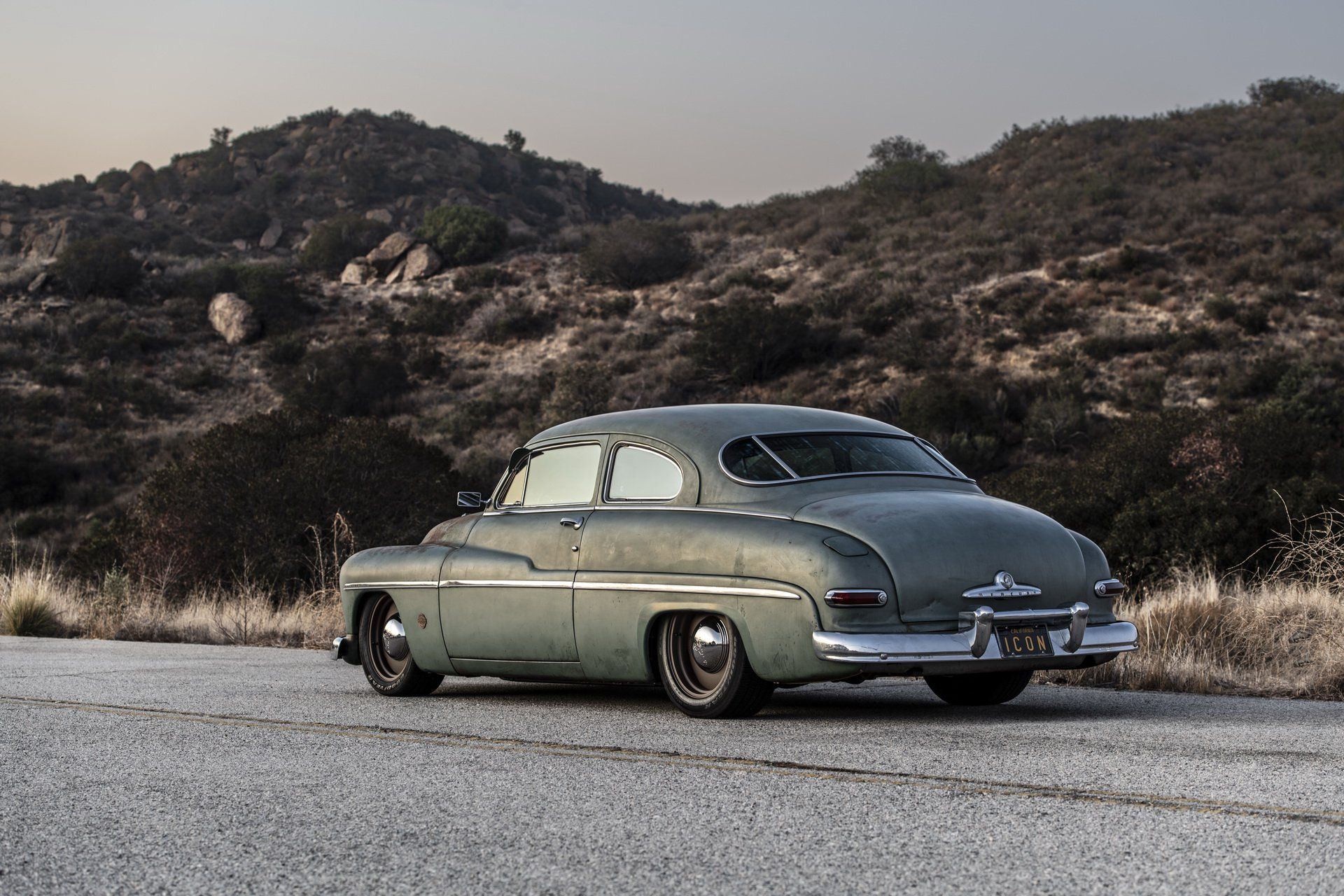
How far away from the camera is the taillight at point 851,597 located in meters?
6.59

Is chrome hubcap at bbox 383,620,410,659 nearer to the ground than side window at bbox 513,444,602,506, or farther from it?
nearer to the ground

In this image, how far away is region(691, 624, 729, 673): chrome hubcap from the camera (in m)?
7.19

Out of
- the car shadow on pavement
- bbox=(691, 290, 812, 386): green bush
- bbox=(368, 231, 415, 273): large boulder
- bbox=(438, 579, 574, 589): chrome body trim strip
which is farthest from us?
Result: bbox=(368, 231, 415, 273): large boulder

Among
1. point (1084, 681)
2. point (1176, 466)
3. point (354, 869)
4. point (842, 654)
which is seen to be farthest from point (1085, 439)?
point (354, 869)

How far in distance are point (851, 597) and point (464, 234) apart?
187ft

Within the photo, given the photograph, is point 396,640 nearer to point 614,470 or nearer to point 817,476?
point 614,470

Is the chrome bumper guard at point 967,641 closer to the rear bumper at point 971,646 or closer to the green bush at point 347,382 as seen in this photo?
the rear bumper at point 971,646

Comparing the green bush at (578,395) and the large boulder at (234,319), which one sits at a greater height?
the large boulder at (234,319)

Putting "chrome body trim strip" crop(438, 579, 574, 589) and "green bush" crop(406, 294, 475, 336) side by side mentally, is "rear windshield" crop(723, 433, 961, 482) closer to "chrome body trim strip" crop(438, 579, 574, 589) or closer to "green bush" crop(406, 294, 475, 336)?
"chrome body trim strip" crop(438, 579, 574, 589)

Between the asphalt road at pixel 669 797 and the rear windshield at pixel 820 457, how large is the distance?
4.19 feet

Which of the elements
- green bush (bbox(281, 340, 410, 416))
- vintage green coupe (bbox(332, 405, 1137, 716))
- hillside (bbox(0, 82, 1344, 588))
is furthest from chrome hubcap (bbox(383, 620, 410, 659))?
green bush (bbox(281, 340, 410, 416))

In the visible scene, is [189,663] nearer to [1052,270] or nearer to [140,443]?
[140,443]

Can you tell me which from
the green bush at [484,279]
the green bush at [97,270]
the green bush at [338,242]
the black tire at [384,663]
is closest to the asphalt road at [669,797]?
the black tire at [384,663]

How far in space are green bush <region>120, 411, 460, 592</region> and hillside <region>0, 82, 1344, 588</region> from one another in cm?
1053
